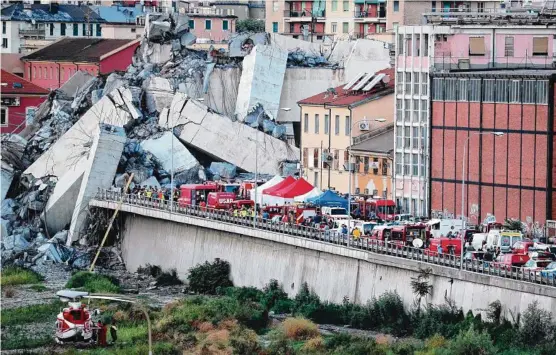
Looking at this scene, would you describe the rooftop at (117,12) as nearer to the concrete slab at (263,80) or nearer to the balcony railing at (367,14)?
the balcony railing at (367,14)

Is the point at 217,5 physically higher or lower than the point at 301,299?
higher

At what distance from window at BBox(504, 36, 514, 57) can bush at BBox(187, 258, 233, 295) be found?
545 inches

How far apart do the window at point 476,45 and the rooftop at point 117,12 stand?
77.0 meters

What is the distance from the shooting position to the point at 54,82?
150250mm

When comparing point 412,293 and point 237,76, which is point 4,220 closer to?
point 237,76

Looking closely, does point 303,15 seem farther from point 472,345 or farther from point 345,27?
point 472,345

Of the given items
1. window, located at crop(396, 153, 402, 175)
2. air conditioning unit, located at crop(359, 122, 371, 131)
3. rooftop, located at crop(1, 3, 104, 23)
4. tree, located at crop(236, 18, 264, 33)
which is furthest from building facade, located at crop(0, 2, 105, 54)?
window, located at crop(396, 153, 402, 175)

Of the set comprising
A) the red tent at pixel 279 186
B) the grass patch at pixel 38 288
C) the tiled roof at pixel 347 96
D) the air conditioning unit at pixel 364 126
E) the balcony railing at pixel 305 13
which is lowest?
the grass patch at pixel 38 288

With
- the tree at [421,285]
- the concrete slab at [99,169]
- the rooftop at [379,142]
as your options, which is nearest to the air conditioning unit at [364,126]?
the rooftop at [379,142]

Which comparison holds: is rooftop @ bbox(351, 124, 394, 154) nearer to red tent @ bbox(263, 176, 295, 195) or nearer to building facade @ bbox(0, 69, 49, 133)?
red tent @ bbox(263, 176, 295, 195)

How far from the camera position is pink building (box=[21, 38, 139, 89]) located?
144 metres

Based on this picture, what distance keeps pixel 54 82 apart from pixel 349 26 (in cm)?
1859

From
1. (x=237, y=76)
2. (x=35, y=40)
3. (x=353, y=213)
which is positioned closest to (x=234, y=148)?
(x=237, y=76)

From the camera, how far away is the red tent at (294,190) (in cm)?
9812
